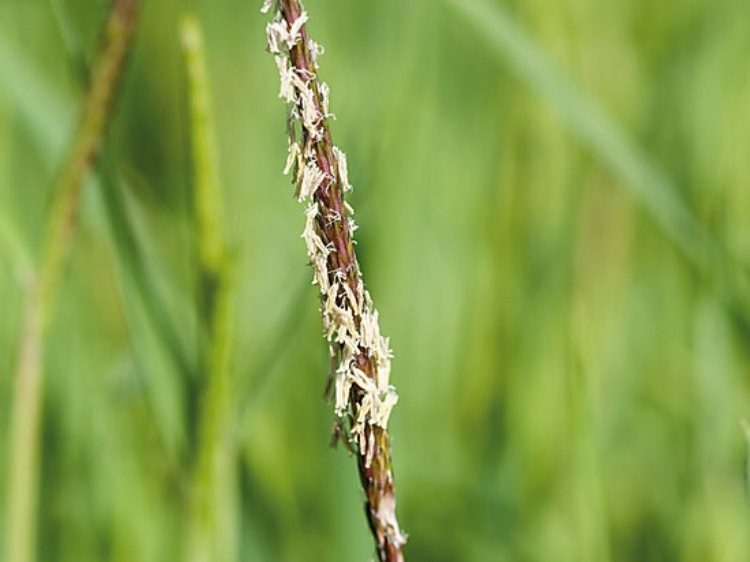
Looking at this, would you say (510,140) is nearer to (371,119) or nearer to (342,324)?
(371,119)

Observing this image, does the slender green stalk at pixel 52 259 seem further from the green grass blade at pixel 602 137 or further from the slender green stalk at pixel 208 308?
the green grass blade at pixel 602 137

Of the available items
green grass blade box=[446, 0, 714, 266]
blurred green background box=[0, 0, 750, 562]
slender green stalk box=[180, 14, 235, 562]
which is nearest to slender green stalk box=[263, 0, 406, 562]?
slender green stalk box=[180, 14, 235, 562]

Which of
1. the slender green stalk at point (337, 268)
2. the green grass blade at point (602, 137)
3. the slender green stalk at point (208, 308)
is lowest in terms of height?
the slender green stalk at point (337, 268)

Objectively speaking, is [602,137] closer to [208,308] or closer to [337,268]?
[208,308]

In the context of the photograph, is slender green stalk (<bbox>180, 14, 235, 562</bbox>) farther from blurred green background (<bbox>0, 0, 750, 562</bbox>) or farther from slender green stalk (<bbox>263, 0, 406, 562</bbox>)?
slender green stalk (<bbox>263, 0, 406, 562</bbox>)

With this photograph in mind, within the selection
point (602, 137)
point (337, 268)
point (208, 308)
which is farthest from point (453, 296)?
point (337, 268)

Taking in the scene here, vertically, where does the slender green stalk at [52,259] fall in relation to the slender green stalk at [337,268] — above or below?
above

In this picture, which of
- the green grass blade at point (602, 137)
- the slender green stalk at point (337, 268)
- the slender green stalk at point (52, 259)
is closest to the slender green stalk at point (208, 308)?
the slender green stalk at point (52, 259)
